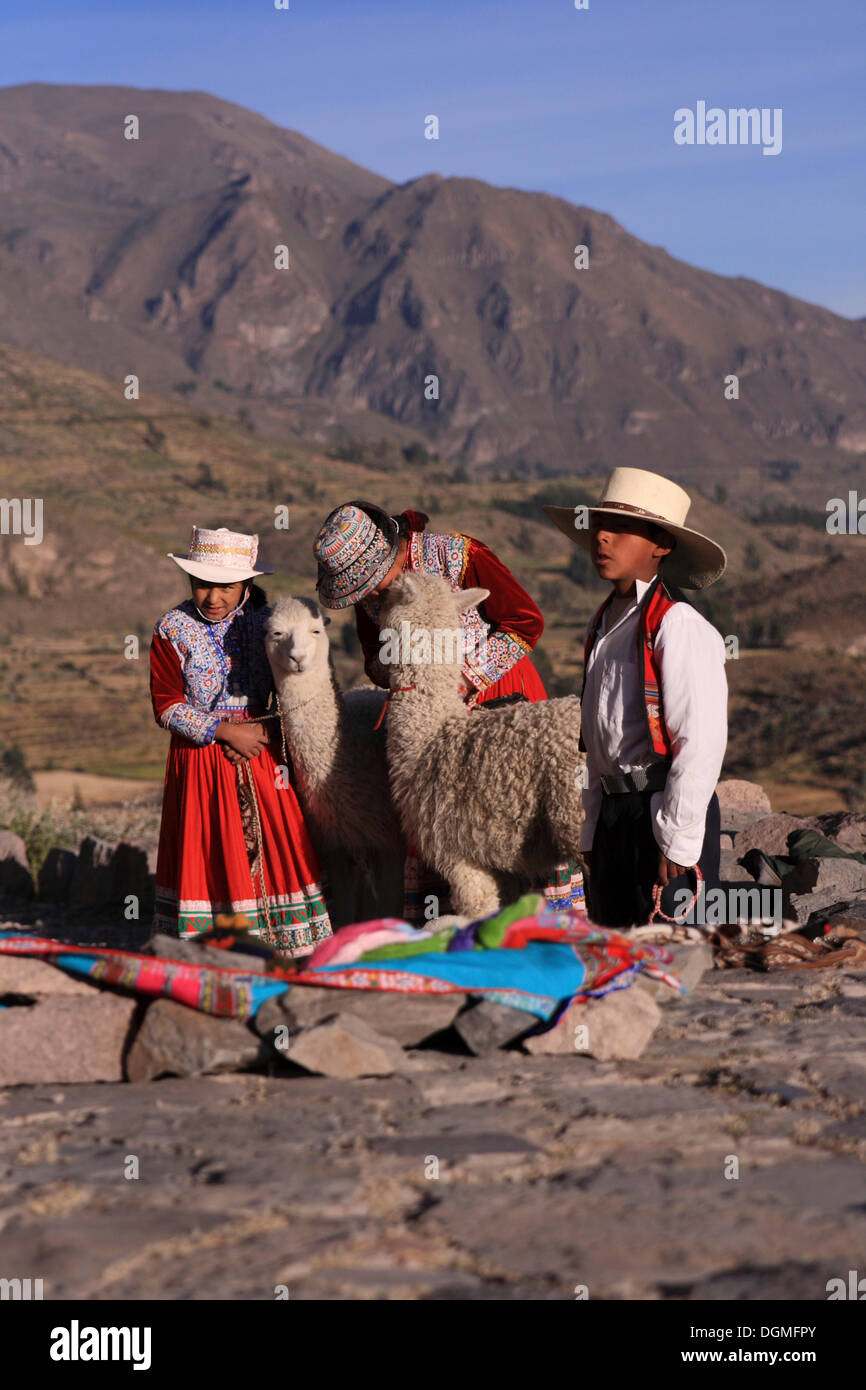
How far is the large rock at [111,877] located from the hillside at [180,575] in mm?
15125

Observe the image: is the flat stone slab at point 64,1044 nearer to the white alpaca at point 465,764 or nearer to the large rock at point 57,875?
the white alpaca at point 465,764

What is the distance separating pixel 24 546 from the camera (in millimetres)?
48188

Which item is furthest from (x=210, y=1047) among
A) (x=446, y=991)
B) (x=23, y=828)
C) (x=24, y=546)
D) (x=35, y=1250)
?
(x=24, y=546)

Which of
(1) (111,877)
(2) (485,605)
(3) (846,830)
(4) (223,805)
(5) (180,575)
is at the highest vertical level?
(5) (180,575)

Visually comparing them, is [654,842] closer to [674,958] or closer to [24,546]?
[674,958]

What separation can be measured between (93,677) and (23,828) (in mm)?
26155

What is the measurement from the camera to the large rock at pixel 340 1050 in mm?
3246

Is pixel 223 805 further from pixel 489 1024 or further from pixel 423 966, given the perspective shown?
pixel 489 1024

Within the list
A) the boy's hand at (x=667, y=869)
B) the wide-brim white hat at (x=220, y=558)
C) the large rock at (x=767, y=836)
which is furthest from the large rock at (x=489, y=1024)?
the large rock at (x=767, y=836)

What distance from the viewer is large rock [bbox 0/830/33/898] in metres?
9.13

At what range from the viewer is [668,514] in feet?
13.1

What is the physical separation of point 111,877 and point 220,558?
12.9 feet

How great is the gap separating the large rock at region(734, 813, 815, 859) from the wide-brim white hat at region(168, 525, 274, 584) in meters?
3.32

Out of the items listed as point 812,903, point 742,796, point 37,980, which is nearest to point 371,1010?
point 37,980
